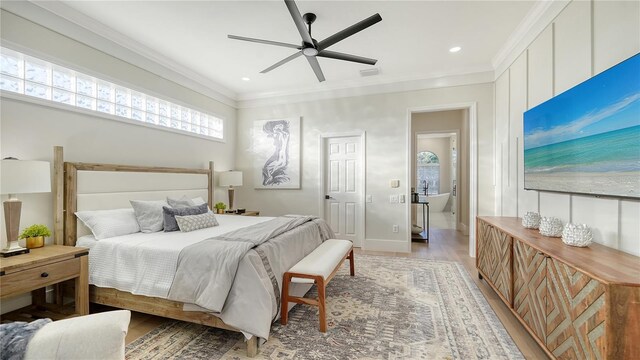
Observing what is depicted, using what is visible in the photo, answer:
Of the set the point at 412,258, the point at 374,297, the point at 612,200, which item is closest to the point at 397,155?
the point at 412,258

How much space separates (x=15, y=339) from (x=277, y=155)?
14.5 ft

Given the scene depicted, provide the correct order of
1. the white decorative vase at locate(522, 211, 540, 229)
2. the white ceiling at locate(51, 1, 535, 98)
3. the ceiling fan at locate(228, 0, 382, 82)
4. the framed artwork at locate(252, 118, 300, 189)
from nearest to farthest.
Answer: the ceiling fan at locate(228, 0, 382, 82) → the white decorative vase at locate(522, 211, 540, 229) → the white ceiling at locate(51, 1, 535, 98) → the framed artwork at locate(252, 118, 300, 189)

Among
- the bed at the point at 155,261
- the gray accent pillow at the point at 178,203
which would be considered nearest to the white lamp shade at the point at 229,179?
the gray accent pillow at the point at 178,203

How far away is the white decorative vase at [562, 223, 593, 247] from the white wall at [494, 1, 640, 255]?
0.46 ft

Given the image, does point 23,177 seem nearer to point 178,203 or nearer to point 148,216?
point 148,216

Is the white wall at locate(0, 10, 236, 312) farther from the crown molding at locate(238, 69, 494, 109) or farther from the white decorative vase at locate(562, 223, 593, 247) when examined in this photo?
the white decorative vase at locate(562, 223, 593, 247)

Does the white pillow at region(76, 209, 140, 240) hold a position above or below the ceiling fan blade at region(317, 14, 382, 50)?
below

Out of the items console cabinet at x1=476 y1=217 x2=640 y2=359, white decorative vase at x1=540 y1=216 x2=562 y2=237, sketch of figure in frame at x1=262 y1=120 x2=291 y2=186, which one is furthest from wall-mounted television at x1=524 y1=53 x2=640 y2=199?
sketch of figure in frame at x1=262 y1=120 x2=291 y2=186

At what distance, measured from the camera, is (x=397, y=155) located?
447cm

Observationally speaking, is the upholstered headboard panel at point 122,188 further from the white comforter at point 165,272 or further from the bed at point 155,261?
the white comforter at point 165,272

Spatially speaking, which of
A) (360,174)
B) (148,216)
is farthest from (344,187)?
(148,216)

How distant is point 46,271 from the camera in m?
2.00

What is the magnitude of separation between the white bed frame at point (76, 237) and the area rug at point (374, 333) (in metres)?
0.17

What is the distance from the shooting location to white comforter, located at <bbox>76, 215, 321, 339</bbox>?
186cm
